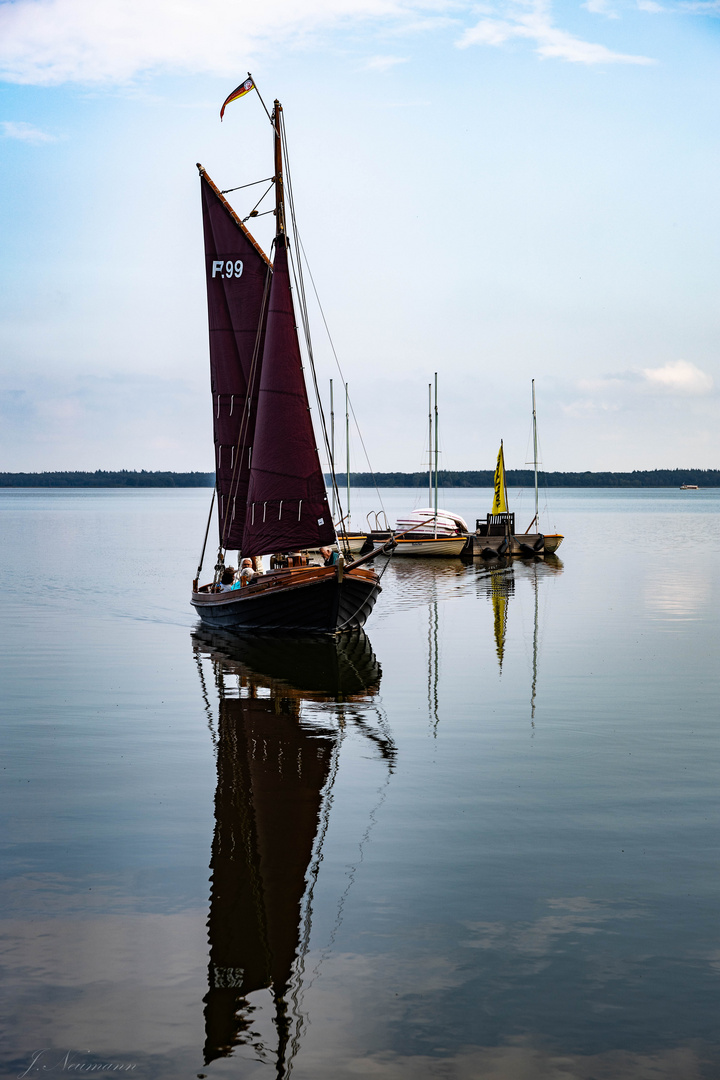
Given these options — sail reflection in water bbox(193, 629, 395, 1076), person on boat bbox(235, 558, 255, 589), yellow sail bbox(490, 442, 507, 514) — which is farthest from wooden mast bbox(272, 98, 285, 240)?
yellow sail bbox(490, 442, 507, 514)

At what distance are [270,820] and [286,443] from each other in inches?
702

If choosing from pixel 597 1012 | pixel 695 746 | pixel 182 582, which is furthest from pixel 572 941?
pixel 182 582

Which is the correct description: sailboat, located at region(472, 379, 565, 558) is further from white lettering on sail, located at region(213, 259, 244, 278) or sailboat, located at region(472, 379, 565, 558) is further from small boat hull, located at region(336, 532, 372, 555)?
white lettering on sail, located at region(213, 259, 244, 278)

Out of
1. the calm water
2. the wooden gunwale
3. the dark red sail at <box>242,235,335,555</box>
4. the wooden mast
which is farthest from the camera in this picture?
the wooden mast

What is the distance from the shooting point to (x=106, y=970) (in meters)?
8.54

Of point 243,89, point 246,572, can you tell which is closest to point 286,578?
point 246,572

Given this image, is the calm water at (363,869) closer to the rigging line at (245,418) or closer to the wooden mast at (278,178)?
the rigging line at (245,418)

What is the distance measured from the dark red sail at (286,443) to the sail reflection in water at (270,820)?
4762 millimetres

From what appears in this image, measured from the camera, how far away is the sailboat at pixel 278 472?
95.6ft

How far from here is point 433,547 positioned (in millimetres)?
65875

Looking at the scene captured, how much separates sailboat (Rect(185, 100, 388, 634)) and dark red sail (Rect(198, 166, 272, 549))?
5 cm

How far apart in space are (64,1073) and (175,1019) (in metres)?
0.97

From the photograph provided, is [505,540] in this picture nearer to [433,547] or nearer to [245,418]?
[433,547]

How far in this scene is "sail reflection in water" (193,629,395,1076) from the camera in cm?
811
